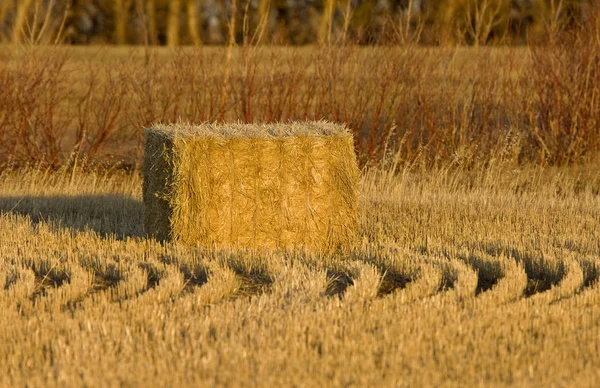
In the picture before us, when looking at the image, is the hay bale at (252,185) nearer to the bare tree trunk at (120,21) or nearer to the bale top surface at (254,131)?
the bale top surface at (254,131)

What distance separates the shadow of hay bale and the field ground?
7 cm

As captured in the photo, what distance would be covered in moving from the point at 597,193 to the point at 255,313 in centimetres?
767

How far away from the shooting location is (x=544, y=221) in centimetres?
949

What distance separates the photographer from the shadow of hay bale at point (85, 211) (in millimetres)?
→ 9180

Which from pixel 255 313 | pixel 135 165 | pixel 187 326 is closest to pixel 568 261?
pixel 255 313

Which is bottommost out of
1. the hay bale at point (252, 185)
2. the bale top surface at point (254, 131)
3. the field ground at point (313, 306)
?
the field ground at point (313, 306)

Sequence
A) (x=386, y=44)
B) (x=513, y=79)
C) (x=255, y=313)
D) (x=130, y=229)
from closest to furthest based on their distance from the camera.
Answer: (x=255, y=313)
(x=130, y=229)
(x=386, y=44)
(x=513, y=79)

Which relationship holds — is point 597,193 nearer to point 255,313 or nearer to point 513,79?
point 513,79

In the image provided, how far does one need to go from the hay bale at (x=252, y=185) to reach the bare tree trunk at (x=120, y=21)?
22862mm

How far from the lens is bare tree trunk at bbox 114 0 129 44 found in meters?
30.2

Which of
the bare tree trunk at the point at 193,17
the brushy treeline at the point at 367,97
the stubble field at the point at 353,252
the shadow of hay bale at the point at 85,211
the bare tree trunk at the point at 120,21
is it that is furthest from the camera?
the bare tree trunk at the point at 120,21

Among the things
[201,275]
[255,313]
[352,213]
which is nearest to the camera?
[255,313]

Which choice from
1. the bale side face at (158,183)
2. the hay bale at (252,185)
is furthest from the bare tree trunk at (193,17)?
the hay bale at (252,185)

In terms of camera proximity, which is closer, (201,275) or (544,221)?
(201,275)
